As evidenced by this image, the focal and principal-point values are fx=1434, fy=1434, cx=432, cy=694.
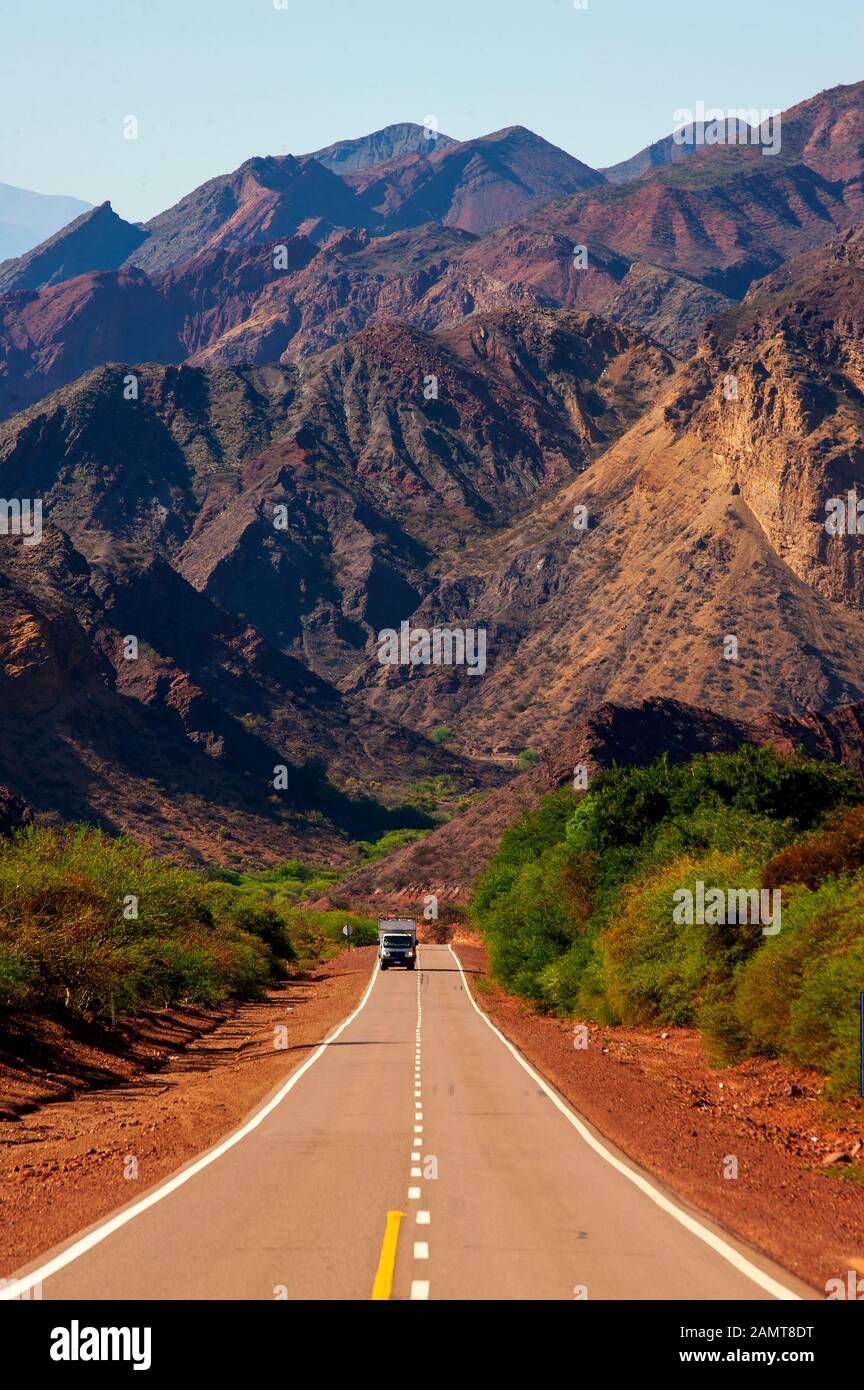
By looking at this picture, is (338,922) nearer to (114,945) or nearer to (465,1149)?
(114,945)

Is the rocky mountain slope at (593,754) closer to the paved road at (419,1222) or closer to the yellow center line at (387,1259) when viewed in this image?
the paved road at (419,1222)

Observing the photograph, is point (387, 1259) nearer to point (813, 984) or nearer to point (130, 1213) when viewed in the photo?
point (130, 1213)

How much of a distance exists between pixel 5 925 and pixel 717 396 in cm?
14990

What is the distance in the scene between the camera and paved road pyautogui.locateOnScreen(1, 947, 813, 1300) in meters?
9.73

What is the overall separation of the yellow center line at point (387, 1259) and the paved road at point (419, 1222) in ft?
0.19

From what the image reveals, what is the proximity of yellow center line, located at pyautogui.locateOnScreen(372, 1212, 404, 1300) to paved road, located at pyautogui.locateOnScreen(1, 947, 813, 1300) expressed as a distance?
57 millimetres

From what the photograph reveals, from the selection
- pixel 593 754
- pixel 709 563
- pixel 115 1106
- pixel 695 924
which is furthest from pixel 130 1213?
pixel 709 563

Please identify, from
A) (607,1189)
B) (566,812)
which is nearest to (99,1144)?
(607,1189)

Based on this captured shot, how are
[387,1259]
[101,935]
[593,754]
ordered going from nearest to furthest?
[387,1259] < [101,935] < [593,754]

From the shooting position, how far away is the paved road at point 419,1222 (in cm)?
973

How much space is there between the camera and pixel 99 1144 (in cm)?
1717

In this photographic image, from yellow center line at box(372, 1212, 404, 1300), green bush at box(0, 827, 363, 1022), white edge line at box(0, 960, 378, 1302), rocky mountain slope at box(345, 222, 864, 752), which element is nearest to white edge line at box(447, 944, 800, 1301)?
yellow center line at box(372, 1212, 404, 1300)

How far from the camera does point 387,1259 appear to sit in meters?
10.4

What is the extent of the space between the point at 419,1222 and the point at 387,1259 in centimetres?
157
